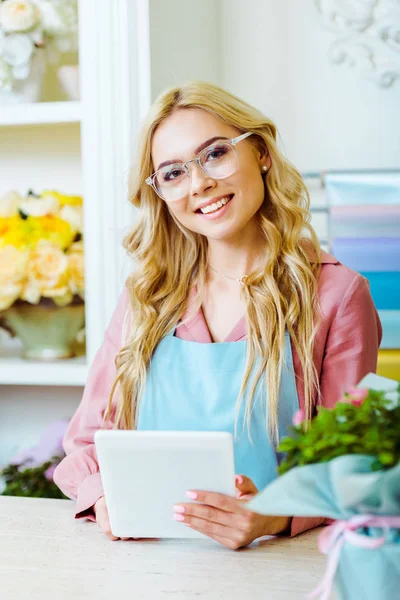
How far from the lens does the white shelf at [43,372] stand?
229cm

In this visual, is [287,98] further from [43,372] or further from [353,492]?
[353,492]

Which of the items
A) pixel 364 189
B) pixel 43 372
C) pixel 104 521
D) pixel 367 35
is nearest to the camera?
pixel 104 521

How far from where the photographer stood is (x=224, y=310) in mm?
1814

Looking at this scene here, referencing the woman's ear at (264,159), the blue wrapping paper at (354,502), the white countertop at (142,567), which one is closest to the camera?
the blue wrapping paper at (354,502)

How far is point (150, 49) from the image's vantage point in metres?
2.14

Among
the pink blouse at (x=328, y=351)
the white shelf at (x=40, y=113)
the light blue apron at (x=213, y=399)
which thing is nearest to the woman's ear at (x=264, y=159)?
the pink blouse at (x=328, y=351)

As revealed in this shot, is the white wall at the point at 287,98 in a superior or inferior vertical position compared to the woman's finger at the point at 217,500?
superior

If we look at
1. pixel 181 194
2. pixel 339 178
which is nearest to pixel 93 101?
pixel 181 194

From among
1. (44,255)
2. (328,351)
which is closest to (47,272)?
(44,255)

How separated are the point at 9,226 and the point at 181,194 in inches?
28.0

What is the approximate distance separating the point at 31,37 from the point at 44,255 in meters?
0.59

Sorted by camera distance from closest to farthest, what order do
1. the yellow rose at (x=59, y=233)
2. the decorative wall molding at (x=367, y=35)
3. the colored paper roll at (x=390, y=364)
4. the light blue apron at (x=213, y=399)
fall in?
the light blue apron at (x=213, y=399), the yellow rose at (x=59, y=233), the colored paper roll at (x=390, y=364), the decorative wall molding at (x=367, y=35)

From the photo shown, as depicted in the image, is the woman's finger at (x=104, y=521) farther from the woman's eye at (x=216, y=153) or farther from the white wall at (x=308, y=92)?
the white wall at (x=308, y=92)

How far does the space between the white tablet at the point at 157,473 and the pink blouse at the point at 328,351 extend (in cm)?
27
